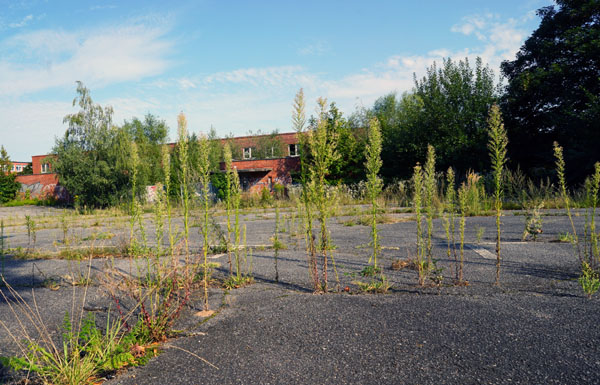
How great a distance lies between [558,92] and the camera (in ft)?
68.7

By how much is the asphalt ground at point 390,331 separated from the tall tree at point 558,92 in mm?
16639

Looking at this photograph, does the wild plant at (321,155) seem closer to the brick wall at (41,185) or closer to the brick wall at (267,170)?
the brick wall at (267,170)

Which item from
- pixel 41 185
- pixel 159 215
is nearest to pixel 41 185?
pixel 41 185

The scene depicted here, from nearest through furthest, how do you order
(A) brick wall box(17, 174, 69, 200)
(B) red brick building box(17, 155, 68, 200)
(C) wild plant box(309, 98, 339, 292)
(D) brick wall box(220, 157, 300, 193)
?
(C) wild plant box(309, 98, 339, 292) → (D) brick wall box(220, 157, 300, 193) → (B) red brick building box(17, 155, 68, 200) → (A) brick wall box(17, 174, 69, 200)

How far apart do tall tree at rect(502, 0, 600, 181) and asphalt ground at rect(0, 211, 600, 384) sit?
1664cm

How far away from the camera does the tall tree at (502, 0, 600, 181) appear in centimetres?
1788

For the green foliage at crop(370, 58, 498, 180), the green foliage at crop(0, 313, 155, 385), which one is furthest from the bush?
the green foliage at crop(0, 313, 155, 385)

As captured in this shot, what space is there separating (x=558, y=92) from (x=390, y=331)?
23750mm

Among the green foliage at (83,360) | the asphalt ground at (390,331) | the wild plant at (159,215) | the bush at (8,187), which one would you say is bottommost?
the asphalt ground at (390,331)

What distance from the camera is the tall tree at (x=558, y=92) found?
17.9 m

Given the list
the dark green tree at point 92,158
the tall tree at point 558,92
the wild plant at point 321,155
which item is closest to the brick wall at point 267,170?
the dark green tree at point 92,158

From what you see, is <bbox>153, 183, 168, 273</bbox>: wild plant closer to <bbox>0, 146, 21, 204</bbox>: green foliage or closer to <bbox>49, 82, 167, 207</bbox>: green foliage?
<bbox>49, 82, 167, 207</bbox>: green foliage

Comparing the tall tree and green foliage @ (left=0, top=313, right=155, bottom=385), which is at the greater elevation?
the tall tree

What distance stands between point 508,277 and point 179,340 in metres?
3.67
